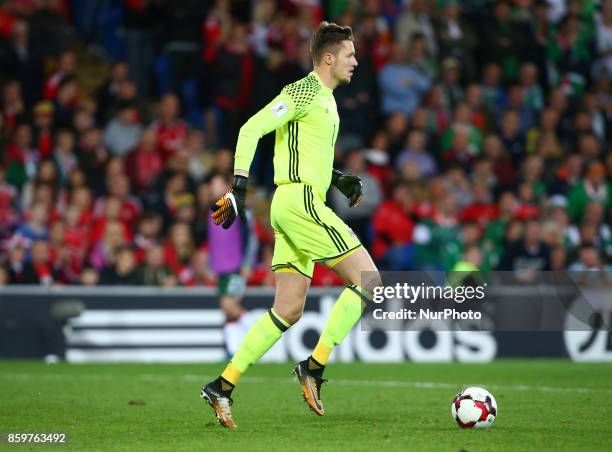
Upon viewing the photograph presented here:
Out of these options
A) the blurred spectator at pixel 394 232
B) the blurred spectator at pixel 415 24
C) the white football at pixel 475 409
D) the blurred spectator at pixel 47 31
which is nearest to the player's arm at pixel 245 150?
the white football at pixel 475 409

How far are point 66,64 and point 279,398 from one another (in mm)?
7576

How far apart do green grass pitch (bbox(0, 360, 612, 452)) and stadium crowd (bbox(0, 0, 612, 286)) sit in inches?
88.3

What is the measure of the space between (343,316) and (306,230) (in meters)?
0.60

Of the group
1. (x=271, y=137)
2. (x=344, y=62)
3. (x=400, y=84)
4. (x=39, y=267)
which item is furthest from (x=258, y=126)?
(x=400, y=84)

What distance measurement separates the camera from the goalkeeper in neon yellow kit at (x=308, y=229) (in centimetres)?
766

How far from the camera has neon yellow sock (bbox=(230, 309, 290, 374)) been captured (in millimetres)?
7645

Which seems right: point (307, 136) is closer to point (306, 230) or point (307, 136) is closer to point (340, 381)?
point (306, 230)

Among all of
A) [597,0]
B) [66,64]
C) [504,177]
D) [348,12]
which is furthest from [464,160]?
[66,64]

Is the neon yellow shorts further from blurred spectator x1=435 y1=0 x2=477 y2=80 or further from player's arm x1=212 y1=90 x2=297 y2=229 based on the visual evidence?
blurred spectator x1=435 y1=0 x2=477 y2=80

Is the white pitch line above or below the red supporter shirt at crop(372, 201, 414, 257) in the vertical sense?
below

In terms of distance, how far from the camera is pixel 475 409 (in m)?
7.36

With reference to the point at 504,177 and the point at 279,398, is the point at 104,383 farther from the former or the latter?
the point at 504,177

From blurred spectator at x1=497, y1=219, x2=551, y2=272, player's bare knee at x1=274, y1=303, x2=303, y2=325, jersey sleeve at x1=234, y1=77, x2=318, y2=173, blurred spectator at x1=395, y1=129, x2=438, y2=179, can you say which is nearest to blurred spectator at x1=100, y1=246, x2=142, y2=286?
blurred spectator at x1=395, y1=129, x2=438, y2=179

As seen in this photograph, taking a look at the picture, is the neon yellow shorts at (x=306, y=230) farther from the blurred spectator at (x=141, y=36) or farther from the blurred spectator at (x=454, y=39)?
the blurred spectator at (x=454, y=39)
